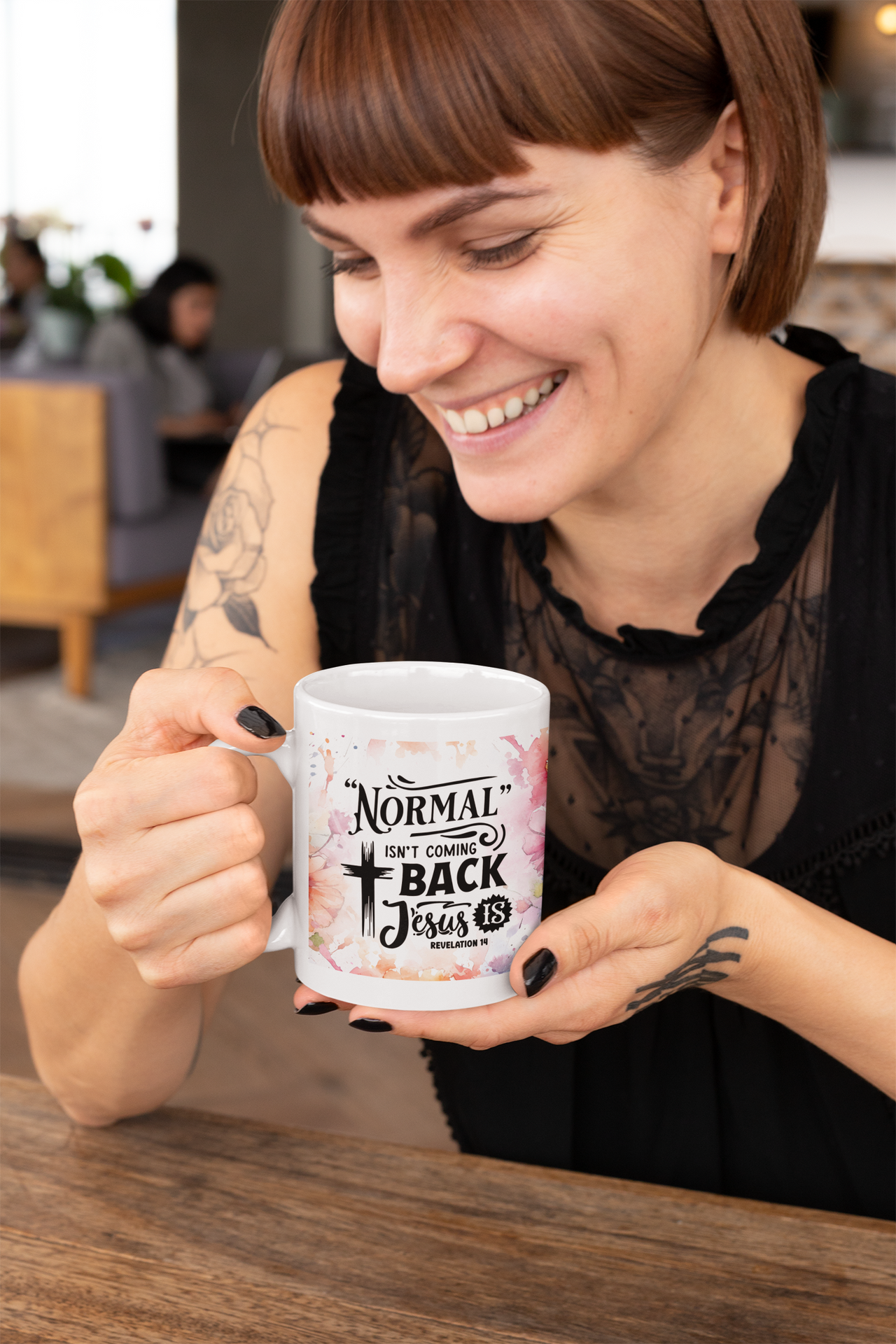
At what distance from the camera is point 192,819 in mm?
585

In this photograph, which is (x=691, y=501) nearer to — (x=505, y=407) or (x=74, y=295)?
(x=505, y=407)

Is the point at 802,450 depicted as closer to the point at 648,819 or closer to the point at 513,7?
the point at 648,819

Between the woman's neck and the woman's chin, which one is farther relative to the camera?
the woman's neck

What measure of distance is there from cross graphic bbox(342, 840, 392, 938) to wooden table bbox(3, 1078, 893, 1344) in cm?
18

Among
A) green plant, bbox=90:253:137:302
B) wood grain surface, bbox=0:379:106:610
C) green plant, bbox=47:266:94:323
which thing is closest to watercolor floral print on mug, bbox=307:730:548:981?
wood grain surface, bbox=0:379:106:610

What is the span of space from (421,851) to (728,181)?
0.50 metres

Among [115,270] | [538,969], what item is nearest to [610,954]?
[538,969]

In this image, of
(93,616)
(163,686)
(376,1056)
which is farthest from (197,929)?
(93,616)

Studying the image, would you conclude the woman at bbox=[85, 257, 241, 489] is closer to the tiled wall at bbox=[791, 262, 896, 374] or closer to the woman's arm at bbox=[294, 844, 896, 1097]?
the tiled wall at bbox=[791, 262, 896, 374]

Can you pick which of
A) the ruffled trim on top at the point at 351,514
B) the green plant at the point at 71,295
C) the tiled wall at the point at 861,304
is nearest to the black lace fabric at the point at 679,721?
the ruffled trim on top at the point at 351,514

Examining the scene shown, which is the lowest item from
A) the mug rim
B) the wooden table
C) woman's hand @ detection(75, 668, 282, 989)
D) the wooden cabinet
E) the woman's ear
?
the wooden cabinet

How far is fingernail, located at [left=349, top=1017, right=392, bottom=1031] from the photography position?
57cm

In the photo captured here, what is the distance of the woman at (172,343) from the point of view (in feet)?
16.5

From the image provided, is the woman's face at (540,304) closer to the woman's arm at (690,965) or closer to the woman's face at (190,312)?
the woman's arm at (690,965)
